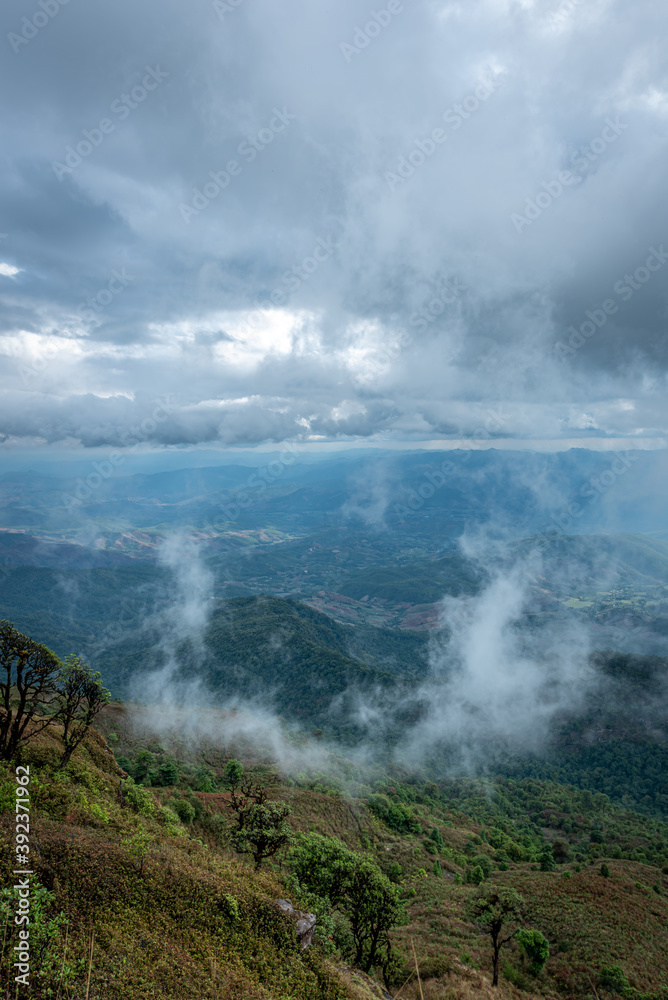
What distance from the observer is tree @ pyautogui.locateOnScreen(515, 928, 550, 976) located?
3922 cm

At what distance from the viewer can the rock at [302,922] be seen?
2116cm

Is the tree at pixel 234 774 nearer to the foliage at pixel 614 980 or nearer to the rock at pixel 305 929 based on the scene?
the foliage at pixel 614 980

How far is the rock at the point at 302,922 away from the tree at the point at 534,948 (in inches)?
1319

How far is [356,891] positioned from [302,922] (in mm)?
11460

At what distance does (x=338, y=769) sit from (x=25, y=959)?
114 meters

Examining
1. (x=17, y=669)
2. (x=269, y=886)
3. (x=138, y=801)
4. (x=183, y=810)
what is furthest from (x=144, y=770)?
(x=269, y=886)

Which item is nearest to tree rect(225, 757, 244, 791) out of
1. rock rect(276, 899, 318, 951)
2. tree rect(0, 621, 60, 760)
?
tree rect(0, 621, 60, 760)

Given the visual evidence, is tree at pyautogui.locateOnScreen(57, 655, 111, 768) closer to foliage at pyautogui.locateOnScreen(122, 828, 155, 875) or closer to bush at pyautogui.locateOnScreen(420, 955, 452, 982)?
foliage at pyautogui.locateOnScreen(122, 828, 155, 875)

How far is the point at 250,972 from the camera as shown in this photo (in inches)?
709

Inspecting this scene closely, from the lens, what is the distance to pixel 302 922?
21625 millimetres

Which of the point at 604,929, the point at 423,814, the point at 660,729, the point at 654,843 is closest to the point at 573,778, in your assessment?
the point at 660,729

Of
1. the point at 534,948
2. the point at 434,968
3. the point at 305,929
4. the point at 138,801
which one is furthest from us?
the point at 534,948
